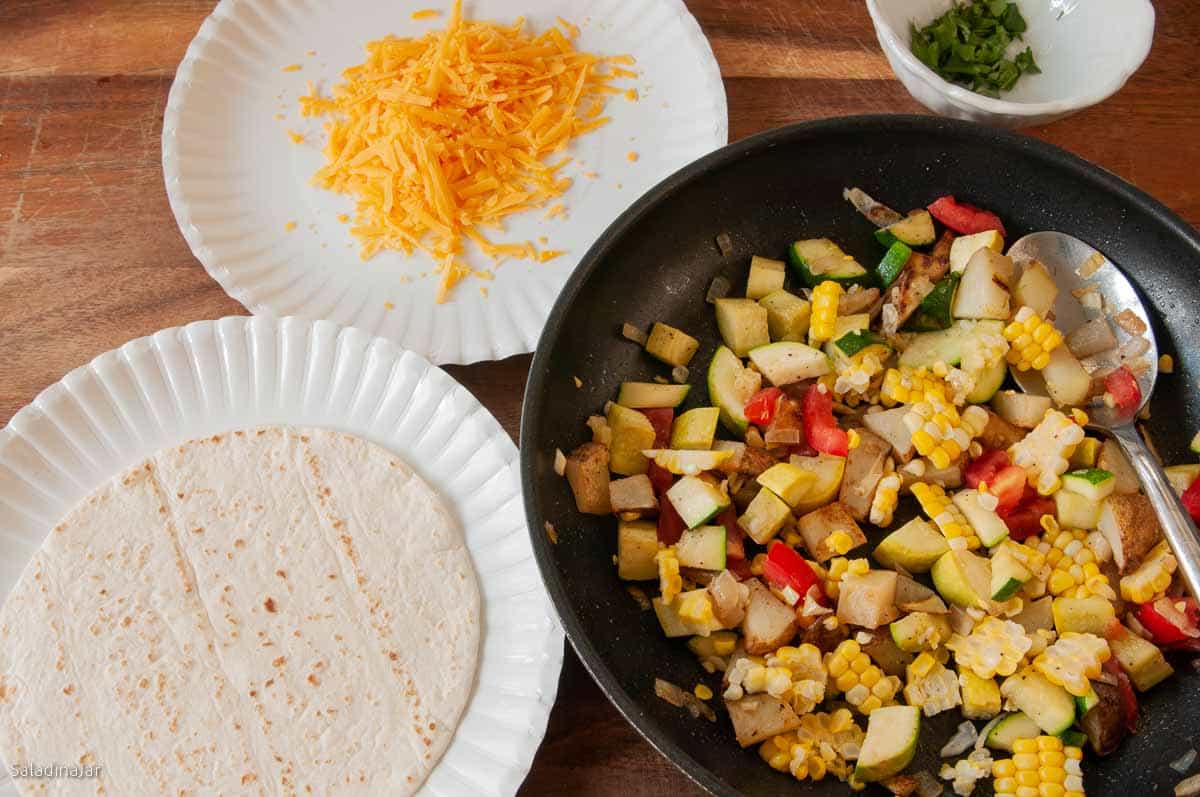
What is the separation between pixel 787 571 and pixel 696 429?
Result: 37 centimetres

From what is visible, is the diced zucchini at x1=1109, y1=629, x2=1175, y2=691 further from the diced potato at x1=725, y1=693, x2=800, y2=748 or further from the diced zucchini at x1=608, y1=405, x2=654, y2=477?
the diced zucchini at x1=608, y1=405, x2=654, y2=477

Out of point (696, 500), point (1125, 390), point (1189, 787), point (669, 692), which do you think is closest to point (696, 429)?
point (696, 500)

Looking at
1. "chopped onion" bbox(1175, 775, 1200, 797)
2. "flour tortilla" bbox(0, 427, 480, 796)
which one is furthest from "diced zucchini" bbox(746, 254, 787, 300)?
"chopped onion" bbox(1175, 775, 1200, 797)

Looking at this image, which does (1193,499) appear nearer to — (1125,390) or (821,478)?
(1125,390)

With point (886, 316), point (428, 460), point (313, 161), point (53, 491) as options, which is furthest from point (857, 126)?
point (53, 491)

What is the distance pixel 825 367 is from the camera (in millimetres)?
2334

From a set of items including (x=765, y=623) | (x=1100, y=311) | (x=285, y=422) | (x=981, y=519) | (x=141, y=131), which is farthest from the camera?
(x=141, y=131)

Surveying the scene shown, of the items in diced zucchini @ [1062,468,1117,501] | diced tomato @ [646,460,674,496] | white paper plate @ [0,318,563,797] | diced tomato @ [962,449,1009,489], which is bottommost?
white paper plate @ [0,318,563,797]

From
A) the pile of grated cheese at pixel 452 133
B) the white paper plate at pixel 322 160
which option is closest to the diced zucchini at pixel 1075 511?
the white paper plate at pixel 322 160

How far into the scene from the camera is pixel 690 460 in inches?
86.4

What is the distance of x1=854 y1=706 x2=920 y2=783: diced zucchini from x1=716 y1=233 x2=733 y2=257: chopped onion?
112 cm

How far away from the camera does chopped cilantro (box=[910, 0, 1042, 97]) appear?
2797 mm

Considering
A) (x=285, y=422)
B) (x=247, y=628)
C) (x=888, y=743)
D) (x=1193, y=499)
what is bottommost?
(x=247, y=628)

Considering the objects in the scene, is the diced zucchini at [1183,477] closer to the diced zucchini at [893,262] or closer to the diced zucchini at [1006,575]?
the diced zucchini at [1006,575]
